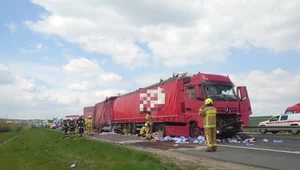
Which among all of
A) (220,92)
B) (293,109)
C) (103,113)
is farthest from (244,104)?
(103,113)

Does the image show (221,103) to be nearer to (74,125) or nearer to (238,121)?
(238,121)

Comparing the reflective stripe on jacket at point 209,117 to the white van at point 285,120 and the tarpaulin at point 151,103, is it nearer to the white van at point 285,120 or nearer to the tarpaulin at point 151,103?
the tarpaulin at point 151,103

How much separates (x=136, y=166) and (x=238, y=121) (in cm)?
862

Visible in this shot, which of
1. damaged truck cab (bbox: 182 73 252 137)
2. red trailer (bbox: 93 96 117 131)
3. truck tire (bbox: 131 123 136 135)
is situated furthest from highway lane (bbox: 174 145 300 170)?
red trailer (bbox: 93 96 117 131)

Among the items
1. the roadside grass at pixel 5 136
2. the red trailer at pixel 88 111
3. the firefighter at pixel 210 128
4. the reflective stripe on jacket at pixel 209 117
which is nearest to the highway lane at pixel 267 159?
the firefighter at pixel 210 128

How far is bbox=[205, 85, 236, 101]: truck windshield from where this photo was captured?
15.1 metres

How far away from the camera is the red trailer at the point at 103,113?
33.1 metres

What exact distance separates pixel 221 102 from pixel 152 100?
712 cm

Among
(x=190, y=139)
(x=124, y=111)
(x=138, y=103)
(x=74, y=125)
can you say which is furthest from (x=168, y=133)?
(x=74, y=125)

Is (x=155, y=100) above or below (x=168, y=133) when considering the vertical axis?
above

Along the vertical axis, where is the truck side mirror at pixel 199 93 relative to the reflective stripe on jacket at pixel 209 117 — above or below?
above

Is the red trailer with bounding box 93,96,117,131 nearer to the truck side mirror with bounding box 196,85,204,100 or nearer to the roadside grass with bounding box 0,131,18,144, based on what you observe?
the roadside grass with bounding box 0,131,18,144

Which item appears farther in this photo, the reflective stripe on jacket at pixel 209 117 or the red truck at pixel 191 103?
the red truck at pixel 191 103

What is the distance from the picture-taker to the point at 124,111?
91.4 ft
